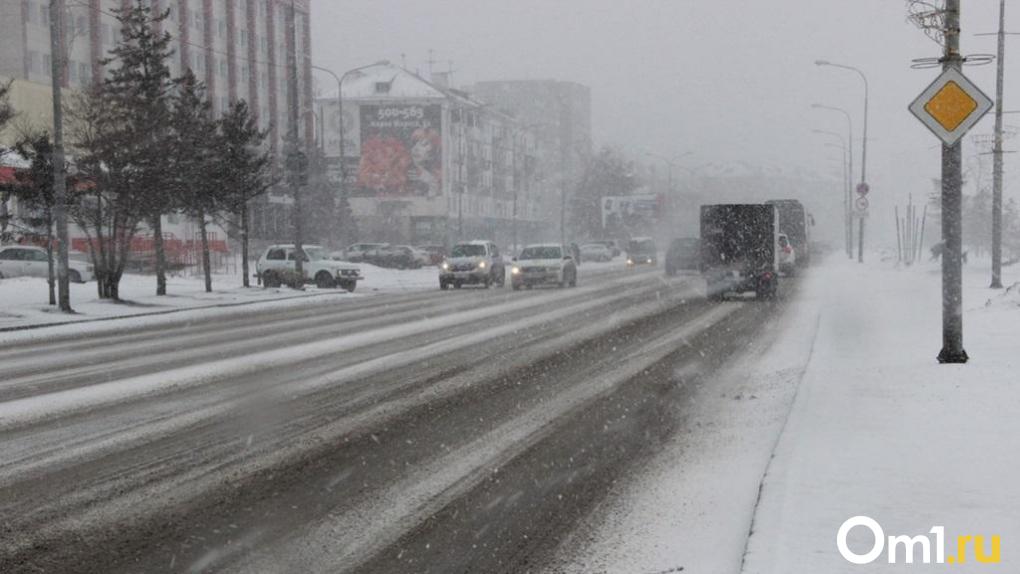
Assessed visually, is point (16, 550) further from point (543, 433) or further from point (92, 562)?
point (543, 433)

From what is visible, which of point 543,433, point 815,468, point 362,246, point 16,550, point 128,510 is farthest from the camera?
point 362,246

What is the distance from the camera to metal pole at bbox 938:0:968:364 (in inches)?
479

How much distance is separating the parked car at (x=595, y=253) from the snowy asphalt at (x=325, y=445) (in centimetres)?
6356

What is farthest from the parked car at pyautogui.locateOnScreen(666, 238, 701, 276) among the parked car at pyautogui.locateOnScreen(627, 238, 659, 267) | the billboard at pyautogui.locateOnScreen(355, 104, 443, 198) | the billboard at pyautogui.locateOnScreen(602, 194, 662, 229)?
the billboard at pyautogui.locateOnScreen(602, 194, 662, 229)

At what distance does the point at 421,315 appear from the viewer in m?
24.9

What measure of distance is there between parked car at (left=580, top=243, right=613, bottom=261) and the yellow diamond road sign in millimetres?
69607

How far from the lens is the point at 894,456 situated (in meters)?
7.43

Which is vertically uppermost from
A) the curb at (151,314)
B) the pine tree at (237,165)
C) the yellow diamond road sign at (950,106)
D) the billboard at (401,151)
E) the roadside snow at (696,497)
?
the billboard at (401,151)

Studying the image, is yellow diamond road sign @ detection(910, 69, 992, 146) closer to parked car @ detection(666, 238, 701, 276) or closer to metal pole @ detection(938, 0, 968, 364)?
metal pole @ detection(938, 0, 968, 364)

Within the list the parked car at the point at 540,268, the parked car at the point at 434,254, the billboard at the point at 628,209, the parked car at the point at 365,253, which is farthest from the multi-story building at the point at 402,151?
the parked car at the point at 540,268

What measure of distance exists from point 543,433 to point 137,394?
4.84 metres

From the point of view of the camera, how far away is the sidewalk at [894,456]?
17.8ft

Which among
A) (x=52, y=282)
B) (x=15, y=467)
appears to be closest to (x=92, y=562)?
(x=15, y=467)

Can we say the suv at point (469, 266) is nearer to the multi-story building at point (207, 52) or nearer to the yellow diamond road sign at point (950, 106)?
the multi-story building at point (207, 52)
